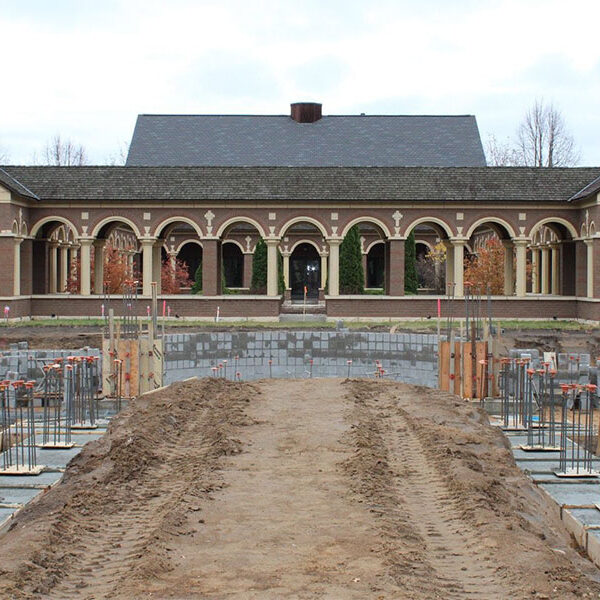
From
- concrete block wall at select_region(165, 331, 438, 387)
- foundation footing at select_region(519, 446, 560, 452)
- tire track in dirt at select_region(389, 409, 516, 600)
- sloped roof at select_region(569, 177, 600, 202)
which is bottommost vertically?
foundation footing at select_region(519, 446, 560, 452)

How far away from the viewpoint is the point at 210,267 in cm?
3381

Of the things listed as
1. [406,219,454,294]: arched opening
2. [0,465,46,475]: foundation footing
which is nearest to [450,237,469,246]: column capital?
[406,219,454,294]: arched opening

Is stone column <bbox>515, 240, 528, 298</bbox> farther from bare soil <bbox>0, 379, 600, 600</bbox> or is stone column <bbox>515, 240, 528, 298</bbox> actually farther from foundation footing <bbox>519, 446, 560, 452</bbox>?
foundation footing <bbox>519, 446, 560, 452</bbox>

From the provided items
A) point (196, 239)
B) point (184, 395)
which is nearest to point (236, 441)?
point (184, 395)

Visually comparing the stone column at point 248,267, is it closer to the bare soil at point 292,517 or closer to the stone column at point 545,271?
the stone column at point 545,271

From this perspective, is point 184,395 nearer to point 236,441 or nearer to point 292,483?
point 236,441

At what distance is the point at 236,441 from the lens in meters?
13.0

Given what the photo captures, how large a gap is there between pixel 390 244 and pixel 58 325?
41.1ft

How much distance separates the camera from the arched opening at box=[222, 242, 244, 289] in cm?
5434

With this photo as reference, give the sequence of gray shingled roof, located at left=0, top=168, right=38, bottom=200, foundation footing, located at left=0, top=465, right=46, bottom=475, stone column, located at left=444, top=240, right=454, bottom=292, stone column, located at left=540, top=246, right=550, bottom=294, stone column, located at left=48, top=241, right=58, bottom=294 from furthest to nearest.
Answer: stone column, located at left=540, top=246, right=550, bottom=294, stone column, located at left=48, top=241, right=58, bottom=294, stone column, located at left=444, top=240, right=454, bottom=292, gray shingled roof, located at left=0, top=168, right=38, bottom=200, foundation footing, located at left=0, top=465, right=46, bottom=475

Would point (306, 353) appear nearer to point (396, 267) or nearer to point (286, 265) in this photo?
point (396, 267)

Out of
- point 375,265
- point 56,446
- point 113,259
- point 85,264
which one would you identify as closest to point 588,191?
point 85,264

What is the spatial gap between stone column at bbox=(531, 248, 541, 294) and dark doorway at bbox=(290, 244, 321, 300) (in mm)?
13999

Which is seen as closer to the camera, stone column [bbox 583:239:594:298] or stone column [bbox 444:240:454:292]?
stone column [bbox 583:239:594:298]
